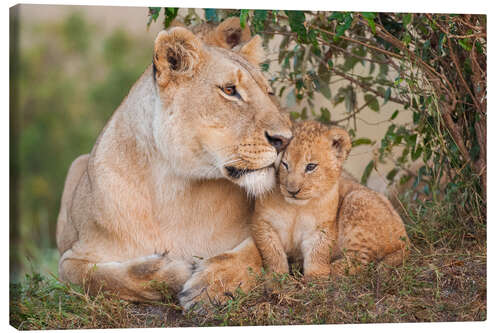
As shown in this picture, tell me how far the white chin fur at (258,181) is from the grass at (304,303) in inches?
15.1

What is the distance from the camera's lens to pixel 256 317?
3.28 meters

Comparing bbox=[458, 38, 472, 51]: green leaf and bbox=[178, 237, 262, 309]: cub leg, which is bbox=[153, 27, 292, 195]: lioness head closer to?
bbox=[178, 237, 262, 309]: cub leg

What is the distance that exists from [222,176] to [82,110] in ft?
5.38

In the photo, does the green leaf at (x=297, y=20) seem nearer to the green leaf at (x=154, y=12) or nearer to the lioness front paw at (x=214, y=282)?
the green leaf at (x=154, y=12)

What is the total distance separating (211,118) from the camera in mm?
3264

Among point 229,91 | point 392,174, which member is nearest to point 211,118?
point 229,91

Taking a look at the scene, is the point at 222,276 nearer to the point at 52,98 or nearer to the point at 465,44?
the point at 52,98

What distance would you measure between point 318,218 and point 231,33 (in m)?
1.08

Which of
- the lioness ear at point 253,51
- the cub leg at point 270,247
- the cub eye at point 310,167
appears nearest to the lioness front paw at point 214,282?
the cub leg at point 270,247

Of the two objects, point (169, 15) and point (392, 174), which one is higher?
point (169, 15)

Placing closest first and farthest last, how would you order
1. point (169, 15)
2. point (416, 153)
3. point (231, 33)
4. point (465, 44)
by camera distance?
1. point (169, 15)
2. point (465, 44)
3. point (231, 33)
4. point (416, 153)

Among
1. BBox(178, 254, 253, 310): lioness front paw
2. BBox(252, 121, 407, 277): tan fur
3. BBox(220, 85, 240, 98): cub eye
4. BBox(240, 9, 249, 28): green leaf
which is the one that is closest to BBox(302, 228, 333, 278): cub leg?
BBox(252, 121, 407, 277): tan fur

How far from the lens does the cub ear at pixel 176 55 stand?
322 centimetres

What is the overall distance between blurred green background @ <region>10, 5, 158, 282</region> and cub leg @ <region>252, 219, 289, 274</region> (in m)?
1.03
